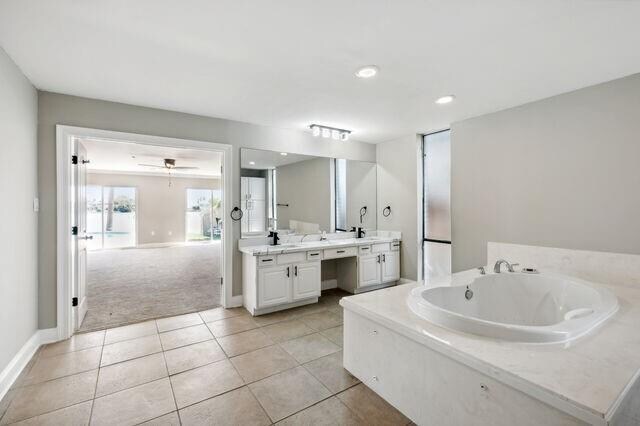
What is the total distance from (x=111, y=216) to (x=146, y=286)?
569 centimetres

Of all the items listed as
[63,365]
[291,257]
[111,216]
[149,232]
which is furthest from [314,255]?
[111,216]

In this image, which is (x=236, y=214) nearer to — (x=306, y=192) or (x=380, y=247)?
(x=306, y=192)

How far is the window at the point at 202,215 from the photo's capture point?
32.2 feet

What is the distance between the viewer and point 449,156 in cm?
400

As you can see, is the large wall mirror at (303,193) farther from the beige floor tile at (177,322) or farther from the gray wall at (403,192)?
the beige floor tile at (177,322)

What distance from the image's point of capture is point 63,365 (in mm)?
2314

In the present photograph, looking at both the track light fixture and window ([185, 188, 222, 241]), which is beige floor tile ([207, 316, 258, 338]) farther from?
window ([185, 188, 222, 241])

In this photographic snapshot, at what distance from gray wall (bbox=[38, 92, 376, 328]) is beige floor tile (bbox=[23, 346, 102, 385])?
0.49 metres

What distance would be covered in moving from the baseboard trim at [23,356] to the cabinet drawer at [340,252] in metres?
2.85

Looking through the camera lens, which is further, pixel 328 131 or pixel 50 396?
pixel 328 131

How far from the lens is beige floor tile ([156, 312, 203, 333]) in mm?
3076

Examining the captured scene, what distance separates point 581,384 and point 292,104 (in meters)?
2.94

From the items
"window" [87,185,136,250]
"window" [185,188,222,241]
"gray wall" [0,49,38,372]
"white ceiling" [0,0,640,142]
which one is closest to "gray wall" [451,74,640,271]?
"white ceiling" [0,0,640,142]

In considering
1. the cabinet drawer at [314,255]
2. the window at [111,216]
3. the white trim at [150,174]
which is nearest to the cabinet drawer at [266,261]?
the cabinet drawer at [314,255]
